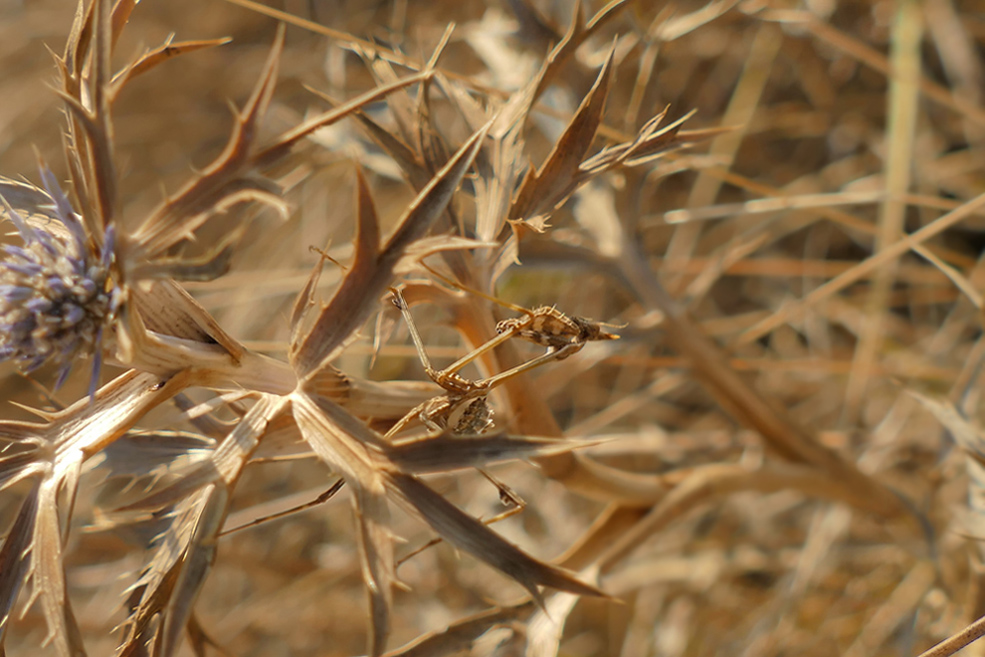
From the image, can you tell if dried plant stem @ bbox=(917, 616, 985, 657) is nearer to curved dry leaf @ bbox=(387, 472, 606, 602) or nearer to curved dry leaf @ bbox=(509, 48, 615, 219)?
curved dry leaf @ bbox=(387, 472, 606, 602)

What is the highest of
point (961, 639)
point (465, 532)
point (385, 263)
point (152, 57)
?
point (152, 57)

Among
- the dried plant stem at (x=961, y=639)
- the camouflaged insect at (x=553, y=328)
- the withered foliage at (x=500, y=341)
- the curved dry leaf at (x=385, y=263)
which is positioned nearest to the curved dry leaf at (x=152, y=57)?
the withered foliage at (x=500, y=341)

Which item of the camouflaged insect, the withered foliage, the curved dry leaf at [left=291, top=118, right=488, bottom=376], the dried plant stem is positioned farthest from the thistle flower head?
the dried plant stem

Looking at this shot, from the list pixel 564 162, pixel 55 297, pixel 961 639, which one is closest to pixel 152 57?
pixel 55 297

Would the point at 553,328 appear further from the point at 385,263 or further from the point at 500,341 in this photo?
the point at 385,263

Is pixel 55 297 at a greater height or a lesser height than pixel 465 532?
greater

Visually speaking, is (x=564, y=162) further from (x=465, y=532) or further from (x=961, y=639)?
(x=961, y=639)

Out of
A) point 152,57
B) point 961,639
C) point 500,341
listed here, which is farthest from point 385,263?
point 961,639

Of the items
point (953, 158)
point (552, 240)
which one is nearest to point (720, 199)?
→ point (953, 158)

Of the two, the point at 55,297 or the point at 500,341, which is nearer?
the point at 55,297
